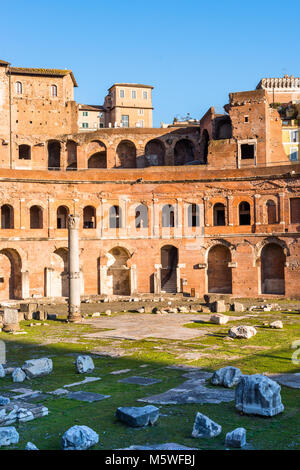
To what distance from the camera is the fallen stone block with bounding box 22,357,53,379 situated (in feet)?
44.3

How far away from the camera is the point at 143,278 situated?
34438 millimetres

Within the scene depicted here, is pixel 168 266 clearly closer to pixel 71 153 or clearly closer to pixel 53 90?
pixel 71 153

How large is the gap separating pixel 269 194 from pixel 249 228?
2.44 metres

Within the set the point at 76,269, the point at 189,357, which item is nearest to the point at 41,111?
the point at 76,269

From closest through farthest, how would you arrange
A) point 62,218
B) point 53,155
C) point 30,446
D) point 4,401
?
point 30,446
point 4,401
point 62,218
point 53,155

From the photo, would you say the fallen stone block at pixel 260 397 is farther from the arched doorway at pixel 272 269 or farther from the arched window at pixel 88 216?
the arched window at pixel 88 216

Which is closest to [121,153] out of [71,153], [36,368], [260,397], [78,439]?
[71,153]

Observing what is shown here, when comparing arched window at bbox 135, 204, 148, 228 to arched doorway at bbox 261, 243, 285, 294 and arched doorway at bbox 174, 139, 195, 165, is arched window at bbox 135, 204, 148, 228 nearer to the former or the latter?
arched doorway at bbox 261, 243, 285, 294

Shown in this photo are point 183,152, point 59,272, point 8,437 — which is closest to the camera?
point 8,437

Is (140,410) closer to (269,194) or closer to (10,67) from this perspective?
(269,194)

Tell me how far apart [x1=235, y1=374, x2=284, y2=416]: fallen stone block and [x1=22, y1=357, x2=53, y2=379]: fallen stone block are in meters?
5.79

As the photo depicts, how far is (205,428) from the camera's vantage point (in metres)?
8.53

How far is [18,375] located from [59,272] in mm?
21165

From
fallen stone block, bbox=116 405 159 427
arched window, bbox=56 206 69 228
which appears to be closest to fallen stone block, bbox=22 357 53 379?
fallen stone block, bbox=116 405 159 427
